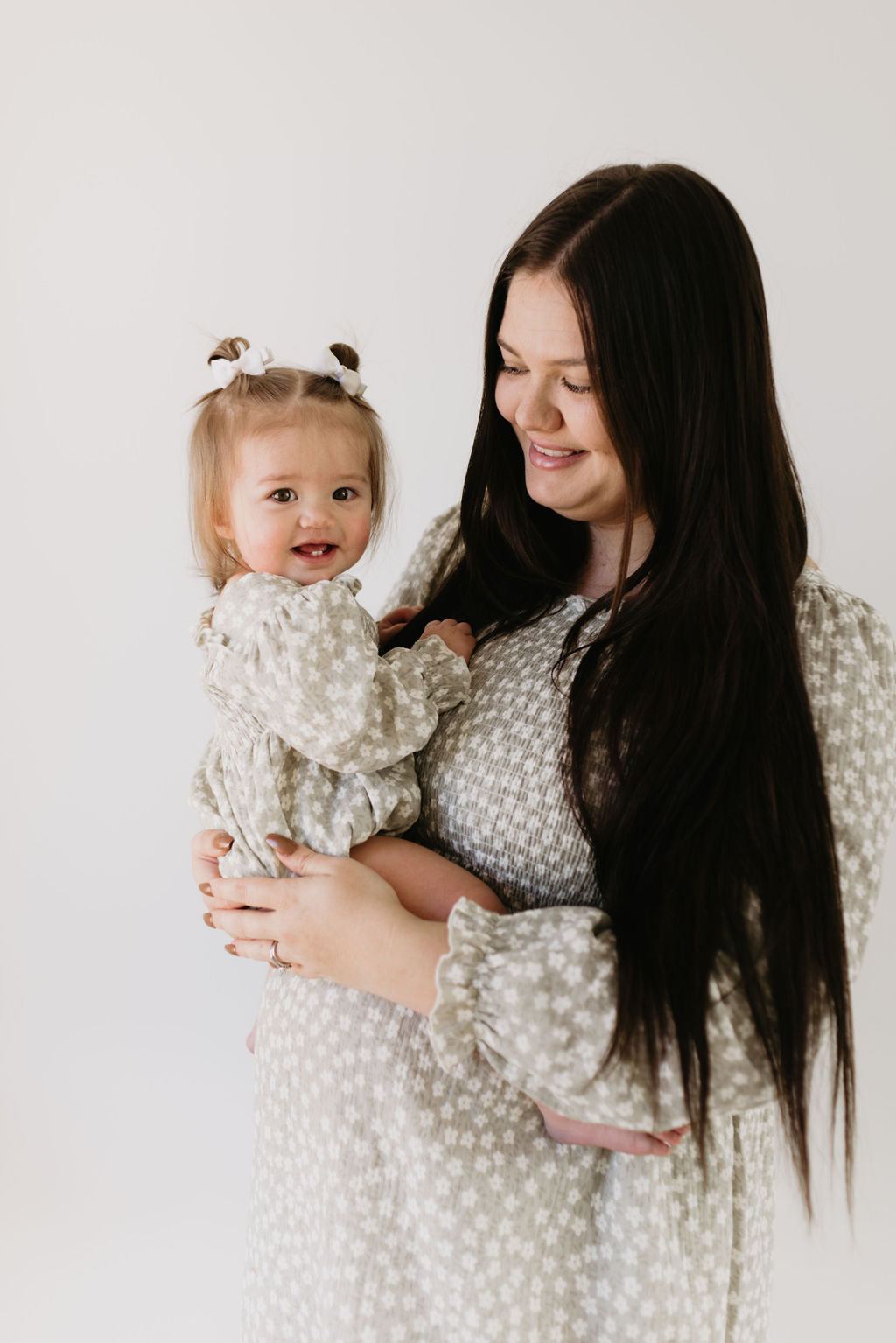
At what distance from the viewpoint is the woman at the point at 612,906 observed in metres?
1.00

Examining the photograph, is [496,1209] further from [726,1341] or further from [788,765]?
[788,765]

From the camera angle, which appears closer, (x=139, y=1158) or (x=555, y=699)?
(x=555, y=699)

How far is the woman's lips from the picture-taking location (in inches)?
51.3

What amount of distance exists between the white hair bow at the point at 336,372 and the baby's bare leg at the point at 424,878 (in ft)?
2.01

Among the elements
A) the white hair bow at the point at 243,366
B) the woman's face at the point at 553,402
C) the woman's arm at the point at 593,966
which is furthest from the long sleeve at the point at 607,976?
the white hair bow at the point at 243,366

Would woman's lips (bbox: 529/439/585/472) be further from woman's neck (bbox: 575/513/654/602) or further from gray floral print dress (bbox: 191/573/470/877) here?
gray floral print dress (bbox: 191/573/470/877)

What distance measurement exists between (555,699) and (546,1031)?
1.28 ft

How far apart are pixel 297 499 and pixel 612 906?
0.65 m

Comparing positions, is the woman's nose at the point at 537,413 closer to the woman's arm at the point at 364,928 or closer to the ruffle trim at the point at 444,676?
the ruffle trim at the point at 444,676

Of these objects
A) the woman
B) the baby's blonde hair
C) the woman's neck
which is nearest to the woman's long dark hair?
the woman

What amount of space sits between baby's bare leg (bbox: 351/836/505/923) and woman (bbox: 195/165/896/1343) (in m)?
0.05

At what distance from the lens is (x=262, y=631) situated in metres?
1.20

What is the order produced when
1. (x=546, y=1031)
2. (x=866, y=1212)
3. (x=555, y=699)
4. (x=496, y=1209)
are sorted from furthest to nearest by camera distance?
(x=866, y=1212) → (x=555, y=699) → (x=496, y=1209) → (x=546, y=1031)

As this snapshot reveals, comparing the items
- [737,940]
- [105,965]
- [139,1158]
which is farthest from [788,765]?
[139,1158]
